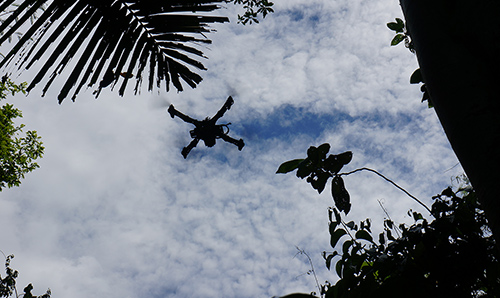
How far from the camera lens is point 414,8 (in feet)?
2.63

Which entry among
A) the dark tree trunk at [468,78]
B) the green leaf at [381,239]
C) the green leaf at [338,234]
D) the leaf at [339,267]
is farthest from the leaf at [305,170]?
the dark tree trunk at [468,78]

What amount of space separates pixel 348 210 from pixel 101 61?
1.52 m

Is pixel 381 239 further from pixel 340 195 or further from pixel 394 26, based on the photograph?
pixel 394 26

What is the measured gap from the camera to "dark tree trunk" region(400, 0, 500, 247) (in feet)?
1.87

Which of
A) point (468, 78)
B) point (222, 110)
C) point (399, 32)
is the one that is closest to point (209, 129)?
point (222, 110)

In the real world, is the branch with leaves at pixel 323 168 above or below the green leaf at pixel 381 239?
above

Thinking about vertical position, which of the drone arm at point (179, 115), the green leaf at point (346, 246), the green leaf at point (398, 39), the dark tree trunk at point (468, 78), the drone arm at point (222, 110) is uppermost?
the drone arm at point (179, 115)

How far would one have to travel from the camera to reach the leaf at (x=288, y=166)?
82.7 inches

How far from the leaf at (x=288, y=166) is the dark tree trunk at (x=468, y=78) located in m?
1.38

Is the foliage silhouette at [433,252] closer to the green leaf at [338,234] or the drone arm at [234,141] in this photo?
the green leaf at [338,234]

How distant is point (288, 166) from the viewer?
2129 millimetres

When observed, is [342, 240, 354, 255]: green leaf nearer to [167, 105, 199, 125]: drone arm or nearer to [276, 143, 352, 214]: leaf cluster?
[276, 143, 352, 214]: leaf cluster

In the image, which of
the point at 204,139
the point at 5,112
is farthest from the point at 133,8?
the point at 5,112

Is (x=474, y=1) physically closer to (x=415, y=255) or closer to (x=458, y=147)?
(x=458, y=147)
